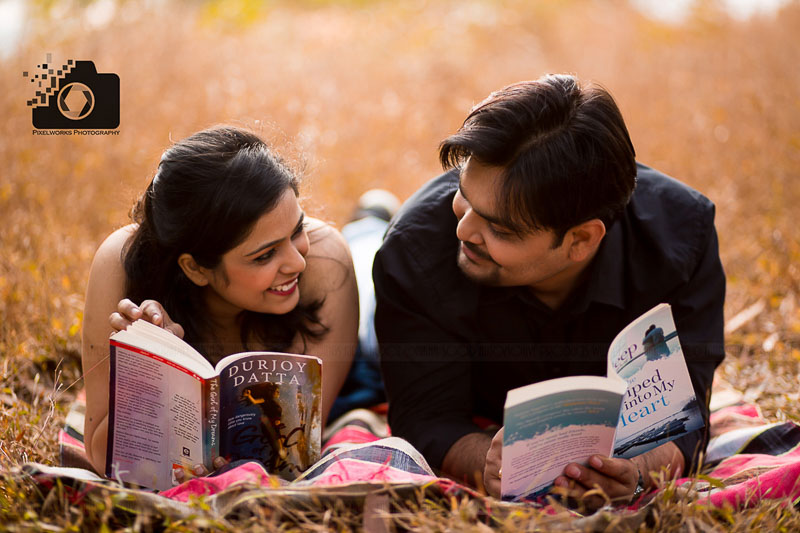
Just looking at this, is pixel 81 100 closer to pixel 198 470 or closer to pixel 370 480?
pixel 198 470

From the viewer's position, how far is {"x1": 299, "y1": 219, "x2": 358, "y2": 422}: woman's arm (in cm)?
239

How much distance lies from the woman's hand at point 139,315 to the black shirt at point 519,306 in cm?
65

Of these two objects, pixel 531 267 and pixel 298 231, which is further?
pixel 298 231

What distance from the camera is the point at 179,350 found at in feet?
5.84

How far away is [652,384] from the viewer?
1.85m

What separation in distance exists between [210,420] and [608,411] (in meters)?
0.94

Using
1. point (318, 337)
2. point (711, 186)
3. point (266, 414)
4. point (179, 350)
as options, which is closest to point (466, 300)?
point (318, 337)

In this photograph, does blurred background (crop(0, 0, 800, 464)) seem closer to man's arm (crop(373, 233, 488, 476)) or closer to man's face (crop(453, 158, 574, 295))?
man's arm (crop(373, 233, 488, 476))

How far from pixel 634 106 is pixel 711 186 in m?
1.37

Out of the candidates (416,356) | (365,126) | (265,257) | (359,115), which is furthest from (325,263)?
(359,115)

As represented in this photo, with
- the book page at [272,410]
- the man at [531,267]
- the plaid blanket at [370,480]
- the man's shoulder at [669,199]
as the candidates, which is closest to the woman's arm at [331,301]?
the man at [531,267]

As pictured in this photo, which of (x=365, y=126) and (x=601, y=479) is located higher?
(x=365, y=126)

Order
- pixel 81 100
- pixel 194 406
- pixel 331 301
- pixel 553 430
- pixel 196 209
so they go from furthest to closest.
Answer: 1. pixel 81 100
2. pixel 331 301
3. pixel 196 209
4. pixel 194 406
5. pixel 553 430

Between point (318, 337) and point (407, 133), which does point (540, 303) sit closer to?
point (318, 337)
